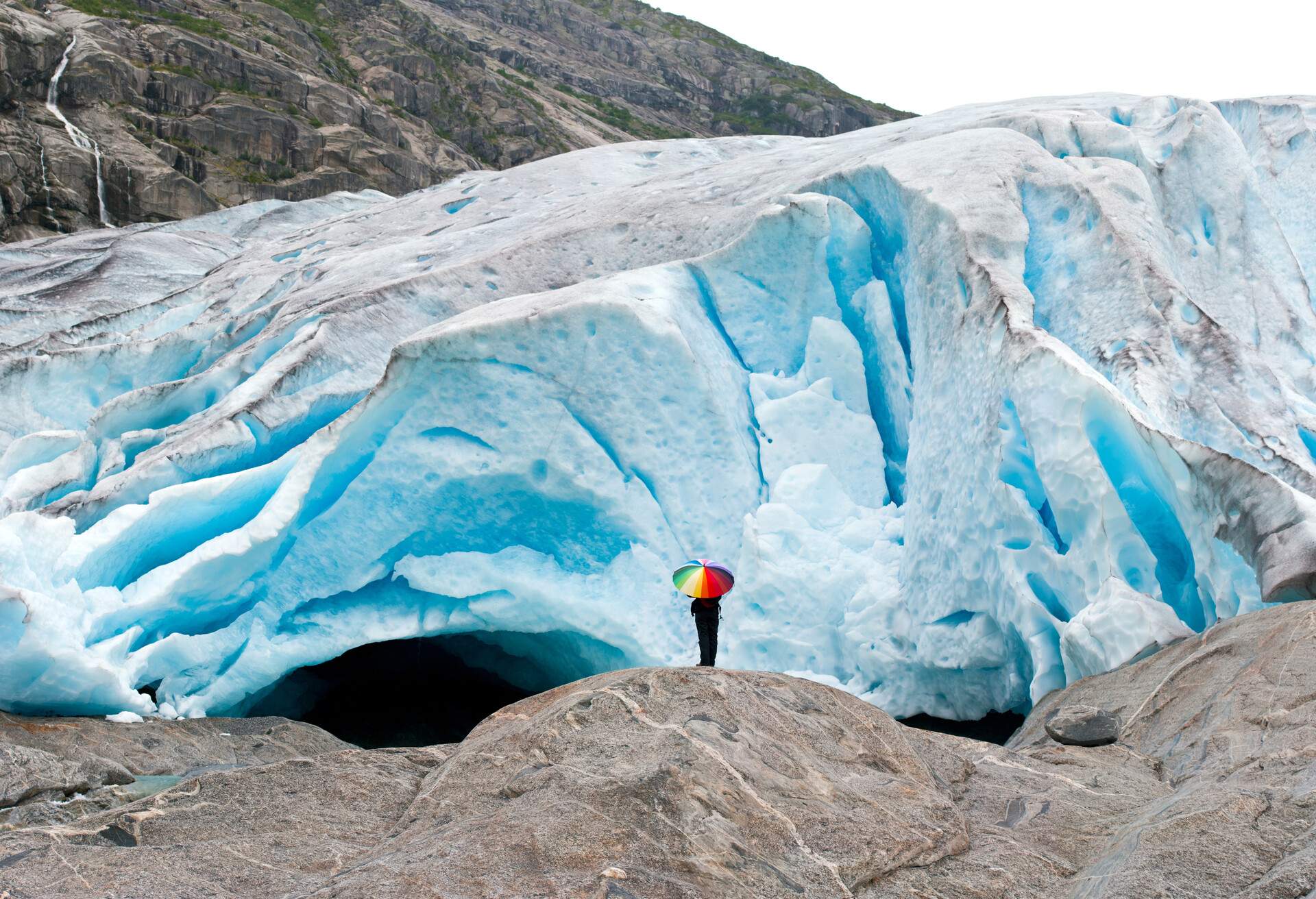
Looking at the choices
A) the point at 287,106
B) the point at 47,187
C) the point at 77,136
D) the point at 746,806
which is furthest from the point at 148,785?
the point at 287,106

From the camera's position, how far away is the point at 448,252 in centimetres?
1224

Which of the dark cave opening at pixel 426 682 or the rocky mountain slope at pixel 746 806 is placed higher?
the rocky mountain slope at pixel 746 806

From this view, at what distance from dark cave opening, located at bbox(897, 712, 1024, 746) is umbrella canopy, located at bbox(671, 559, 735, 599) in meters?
1.71

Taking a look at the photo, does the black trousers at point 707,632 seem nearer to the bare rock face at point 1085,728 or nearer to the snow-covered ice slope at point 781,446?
the snow-covered ice slope at point 781,446

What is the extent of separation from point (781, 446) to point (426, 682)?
4.21 m

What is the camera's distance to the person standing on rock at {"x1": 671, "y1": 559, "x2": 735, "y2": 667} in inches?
242

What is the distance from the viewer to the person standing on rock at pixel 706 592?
614cm

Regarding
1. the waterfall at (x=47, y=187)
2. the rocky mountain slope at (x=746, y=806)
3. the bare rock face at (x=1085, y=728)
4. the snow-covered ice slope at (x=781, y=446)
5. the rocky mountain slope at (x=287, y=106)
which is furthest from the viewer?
the rocky mountain slope at (x=287, y=106)

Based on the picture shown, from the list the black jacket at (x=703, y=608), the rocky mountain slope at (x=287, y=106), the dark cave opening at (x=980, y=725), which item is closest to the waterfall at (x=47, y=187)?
the rocky mountain slope at (x=287, y=106)

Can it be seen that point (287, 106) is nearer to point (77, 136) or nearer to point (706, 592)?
point (77, 136)

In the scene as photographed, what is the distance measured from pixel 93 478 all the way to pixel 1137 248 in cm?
898

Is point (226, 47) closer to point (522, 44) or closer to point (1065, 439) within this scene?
point (522, 44)

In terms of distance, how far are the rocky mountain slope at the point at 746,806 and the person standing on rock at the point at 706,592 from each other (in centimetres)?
156

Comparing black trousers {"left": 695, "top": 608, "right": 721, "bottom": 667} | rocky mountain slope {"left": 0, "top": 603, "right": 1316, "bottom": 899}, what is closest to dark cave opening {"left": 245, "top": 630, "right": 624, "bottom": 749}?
black trousers {"left": 695, "top": 608, "right": 721, "bottom": 667}
